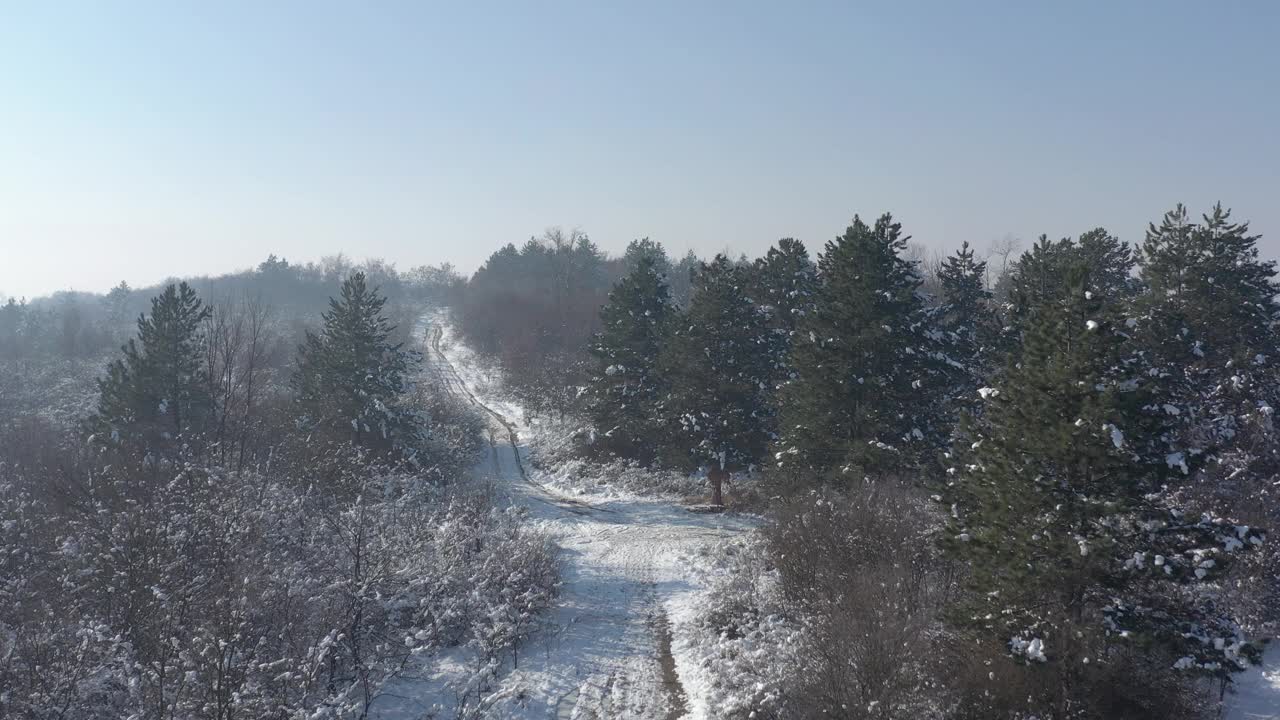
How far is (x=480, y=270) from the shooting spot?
4279 inches

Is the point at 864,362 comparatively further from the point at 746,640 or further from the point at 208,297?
the point at 208,297

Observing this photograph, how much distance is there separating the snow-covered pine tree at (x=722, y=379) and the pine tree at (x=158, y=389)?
20332 millimetres

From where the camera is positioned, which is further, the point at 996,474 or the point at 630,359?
the point at 630,359

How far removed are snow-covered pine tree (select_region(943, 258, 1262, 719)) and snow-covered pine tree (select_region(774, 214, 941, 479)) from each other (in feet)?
35.9

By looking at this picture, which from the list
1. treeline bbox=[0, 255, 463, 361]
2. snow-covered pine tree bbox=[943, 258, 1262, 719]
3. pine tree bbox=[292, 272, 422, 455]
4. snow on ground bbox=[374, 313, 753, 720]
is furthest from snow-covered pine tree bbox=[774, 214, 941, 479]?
treeline bbox=[0, 255, 463, 361]

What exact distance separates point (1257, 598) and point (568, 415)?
38.6 metres

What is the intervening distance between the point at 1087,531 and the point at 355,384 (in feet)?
98.4

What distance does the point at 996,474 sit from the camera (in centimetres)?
1238

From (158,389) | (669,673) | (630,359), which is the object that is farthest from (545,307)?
(669,673)

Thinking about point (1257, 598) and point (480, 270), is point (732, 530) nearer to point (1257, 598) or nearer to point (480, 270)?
point (1257, 598)

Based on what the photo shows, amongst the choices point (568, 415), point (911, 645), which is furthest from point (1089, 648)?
point (568, 415)

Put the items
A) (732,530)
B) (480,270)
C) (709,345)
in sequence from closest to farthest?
(732,530), (709,345), (480,270)

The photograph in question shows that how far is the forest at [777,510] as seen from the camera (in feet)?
38.0

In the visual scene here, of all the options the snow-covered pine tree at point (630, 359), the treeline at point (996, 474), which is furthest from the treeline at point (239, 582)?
the snow-covered pine tree at point (630, 359)
